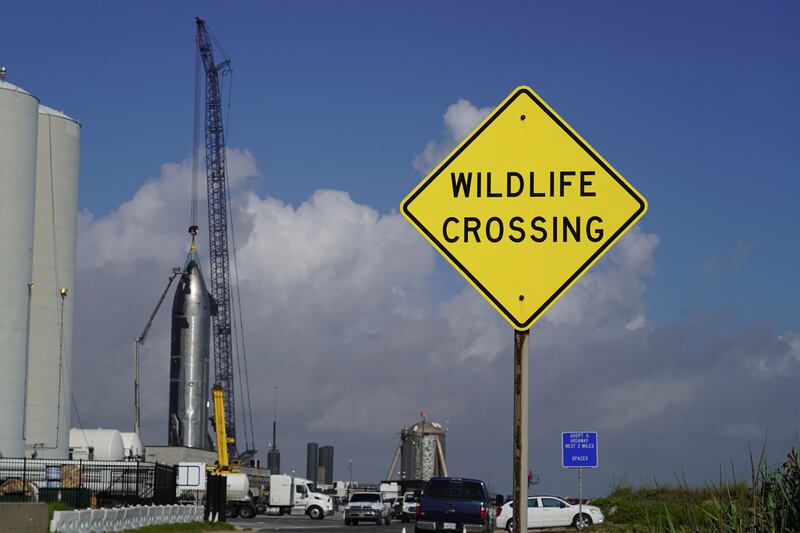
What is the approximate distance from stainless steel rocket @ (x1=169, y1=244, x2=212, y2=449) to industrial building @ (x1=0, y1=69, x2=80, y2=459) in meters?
36.7

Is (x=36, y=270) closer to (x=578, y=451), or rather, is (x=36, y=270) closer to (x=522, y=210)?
(x=578, y=451)

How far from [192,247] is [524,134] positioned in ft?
397

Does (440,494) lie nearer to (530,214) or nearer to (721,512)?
(721,512)

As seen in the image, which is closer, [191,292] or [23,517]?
[23,517]

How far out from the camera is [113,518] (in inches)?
1437

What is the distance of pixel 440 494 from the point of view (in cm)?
3148

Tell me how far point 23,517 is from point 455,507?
1198 cm

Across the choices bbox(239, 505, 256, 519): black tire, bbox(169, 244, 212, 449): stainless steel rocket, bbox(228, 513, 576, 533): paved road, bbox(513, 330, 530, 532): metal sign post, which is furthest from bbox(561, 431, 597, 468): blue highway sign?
bbox(169, 244, 212, 449): stainless steel rocket

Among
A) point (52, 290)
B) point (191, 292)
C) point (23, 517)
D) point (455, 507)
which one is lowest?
point (23, 517)

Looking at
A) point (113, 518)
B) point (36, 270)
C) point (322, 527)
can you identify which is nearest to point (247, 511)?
point (322, 527)

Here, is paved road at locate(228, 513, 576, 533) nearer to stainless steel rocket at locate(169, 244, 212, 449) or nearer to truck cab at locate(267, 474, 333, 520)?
truck cab at locate(267, 474, 333, 520)

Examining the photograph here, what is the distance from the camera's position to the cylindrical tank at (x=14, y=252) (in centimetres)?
7081

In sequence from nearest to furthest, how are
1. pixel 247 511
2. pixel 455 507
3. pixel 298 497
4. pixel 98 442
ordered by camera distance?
pixel 455 507 < pixel 247 511 < pixel 298 497 < pixel 98 442

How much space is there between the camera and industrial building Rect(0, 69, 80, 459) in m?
71.1
